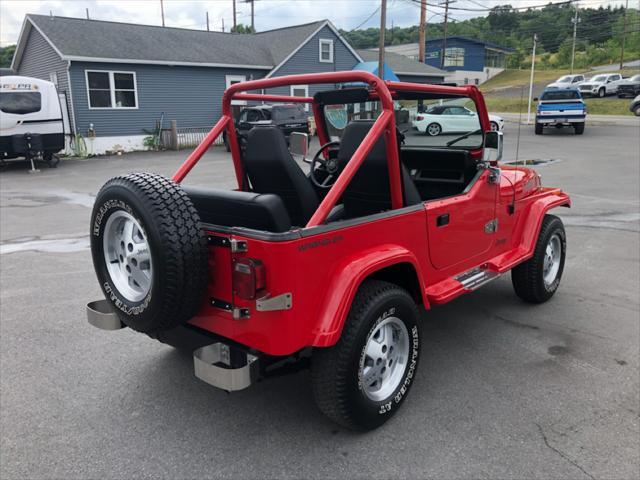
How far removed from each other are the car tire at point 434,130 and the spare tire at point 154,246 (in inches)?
91.1

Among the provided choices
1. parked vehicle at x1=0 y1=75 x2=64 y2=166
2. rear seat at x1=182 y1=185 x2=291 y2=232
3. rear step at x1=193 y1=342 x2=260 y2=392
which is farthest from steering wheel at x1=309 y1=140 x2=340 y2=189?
parked vehicle at x1=0 y1=75 x2=64 y2=166

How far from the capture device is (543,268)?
16.1ft

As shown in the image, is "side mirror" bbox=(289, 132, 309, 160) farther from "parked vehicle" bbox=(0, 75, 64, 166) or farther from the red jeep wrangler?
"parked vehicle" bbox=(0, 75, 64, 166)

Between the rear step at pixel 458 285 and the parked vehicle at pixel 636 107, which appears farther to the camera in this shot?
the parked vehicle at pixel 636 107

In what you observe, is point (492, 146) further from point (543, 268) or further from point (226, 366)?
point (226, 366)

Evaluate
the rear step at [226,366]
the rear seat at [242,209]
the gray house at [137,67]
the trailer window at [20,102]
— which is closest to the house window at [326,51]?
the gray house at [137,67]

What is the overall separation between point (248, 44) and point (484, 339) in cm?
2666

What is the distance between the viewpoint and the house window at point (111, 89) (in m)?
21.2

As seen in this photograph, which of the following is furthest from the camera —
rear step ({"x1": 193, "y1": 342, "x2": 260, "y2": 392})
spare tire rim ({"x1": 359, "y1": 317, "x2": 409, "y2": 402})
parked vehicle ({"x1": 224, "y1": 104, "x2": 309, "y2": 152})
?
parked vehicle ({"x1": 224, "y1": 104, "x2": 309, "y2": 152})

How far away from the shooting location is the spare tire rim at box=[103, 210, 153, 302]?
9.48 ft

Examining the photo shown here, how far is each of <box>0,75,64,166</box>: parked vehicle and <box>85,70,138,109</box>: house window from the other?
4295mm

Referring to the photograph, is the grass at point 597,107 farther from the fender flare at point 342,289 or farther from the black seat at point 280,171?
the fender flare at point 342,289

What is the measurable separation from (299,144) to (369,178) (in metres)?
0.69

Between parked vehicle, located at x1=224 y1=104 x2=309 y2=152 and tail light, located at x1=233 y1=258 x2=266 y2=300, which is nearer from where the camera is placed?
tail light, located at x1=233 y1=258 x2=266 y2=300
